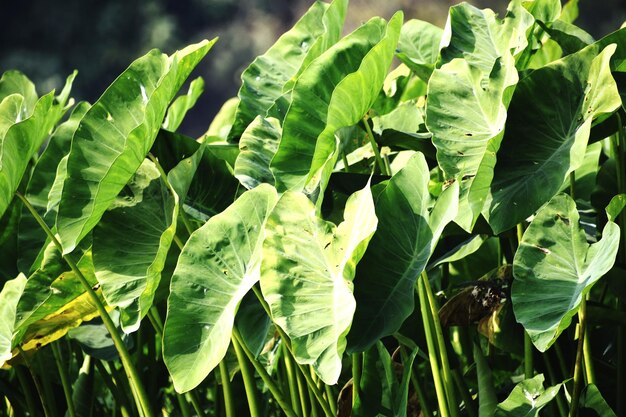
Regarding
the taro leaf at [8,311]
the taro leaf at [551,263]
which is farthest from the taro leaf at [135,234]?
the taro leaf at [551,263]

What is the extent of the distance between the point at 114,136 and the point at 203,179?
4.2 inches

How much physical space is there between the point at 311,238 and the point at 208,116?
6.63 metres

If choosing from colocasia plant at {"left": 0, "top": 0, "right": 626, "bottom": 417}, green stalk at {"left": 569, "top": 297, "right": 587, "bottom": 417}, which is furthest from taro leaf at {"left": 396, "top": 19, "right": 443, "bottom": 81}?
green stalk at {"left": 569, "top": 297, "right": 587, "bottom": 417}

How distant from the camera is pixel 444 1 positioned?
6219 millimetres

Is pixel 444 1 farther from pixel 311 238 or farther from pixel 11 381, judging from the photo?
pixel 311 238

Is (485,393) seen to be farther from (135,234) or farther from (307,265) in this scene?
(135,234)

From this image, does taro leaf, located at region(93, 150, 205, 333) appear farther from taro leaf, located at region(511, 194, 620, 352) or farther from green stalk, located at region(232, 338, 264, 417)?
taro leaf, located at region(511, 194, 620, 352)

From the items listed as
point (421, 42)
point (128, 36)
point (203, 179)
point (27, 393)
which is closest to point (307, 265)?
point (203, 179)

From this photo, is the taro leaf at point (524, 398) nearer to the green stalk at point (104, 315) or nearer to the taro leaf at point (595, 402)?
the taro leaf at point (595, 402)

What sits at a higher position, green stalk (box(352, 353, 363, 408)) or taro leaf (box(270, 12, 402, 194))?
taro leaf (box(270, 12, 402, 194))

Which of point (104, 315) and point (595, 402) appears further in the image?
point (104, 315)

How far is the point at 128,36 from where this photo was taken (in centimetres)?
762

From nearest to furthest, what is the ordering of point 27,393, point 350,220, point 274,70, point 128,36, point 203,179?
point 350,220 < point 203,179 < point 274,70 < point 27,393 < point 128,36

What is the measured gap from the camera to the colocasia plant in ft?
2.20
